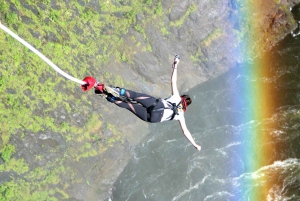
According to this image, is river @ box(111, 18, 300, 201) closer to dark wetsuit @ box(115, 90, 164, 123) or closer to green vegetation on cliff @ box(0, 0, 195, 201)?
green vegetation on cliff @ box(0, 0, 195, 201)

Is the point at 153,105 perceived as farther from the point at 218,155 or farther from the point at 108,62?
the point at 218,155

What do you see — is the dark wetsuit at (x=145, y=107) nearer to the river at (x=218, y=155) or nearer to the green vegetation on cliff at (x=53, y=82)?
the green vegetation on cliff at (x=53, y=82)

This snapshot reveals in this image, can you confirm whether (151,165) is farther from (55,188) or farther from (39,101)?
(39,101)

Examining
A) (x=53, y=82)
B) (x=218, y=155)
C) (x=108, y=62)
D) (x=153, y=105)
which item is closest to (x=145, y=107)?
(x=153, y=105)

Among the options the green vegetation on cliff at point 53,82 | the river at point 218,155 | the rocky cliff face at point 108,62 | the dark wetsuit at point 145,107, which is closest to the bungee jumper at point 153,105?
the dark wetsuit at point 145,107

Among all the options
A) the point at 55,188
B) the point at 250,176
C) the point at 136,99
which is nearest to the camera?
the point at 136,99

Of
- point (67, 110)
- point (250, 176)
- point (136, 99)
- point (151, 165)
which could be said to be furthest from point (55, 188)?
point (250, 176)
